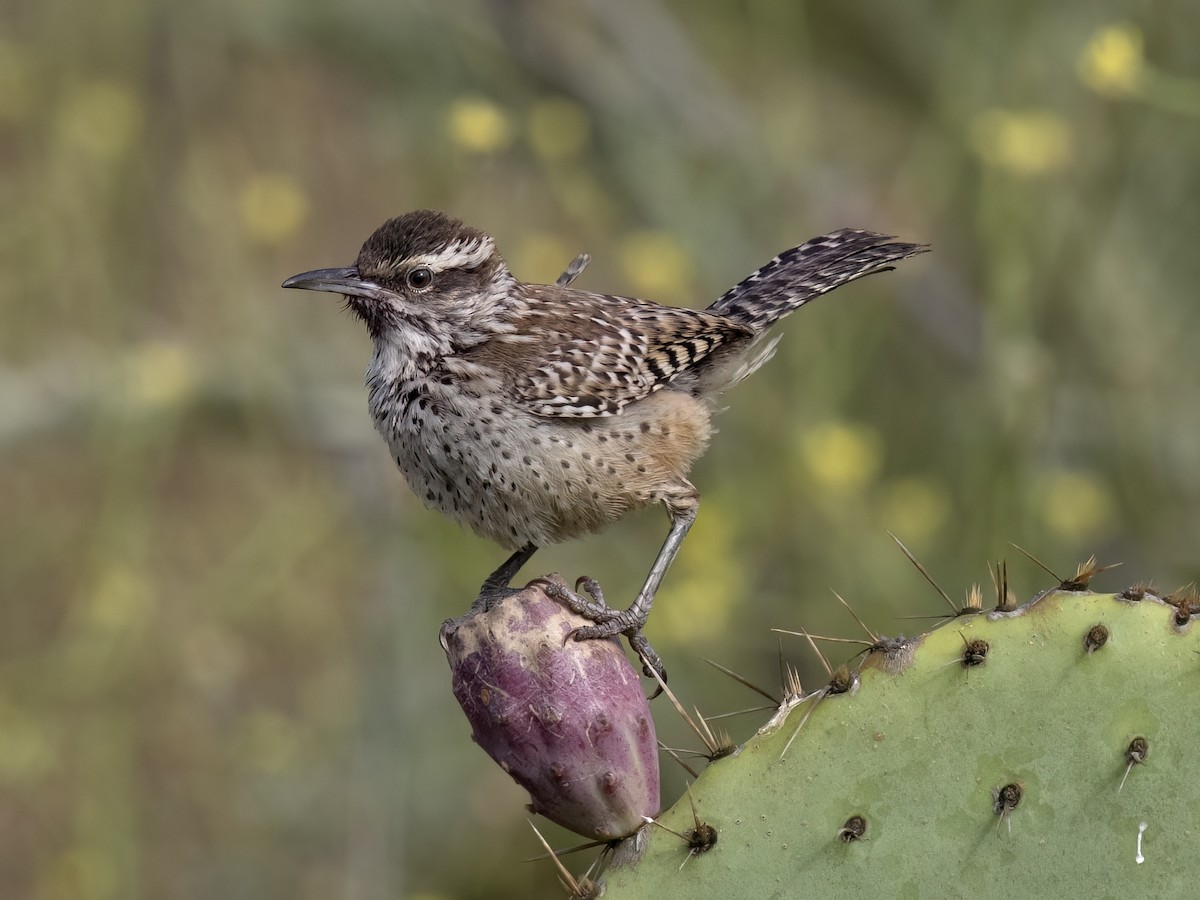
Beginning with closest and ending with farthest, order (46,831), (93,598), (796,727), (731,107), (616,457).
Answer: (796,727)
(616,457)
(93,598)
(731,107)
(46,831)

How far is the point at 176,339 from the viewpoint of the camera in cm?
556

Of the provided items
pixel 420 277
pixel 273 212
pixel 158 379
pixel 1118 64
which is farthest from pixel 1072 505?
pixel 158 379

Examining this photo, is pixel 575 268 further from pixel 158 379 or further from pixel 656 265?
pixel 158 379

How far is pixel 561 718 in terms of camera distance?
1631 mm

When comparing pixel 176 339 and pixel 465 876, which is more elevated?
pixel 176 339

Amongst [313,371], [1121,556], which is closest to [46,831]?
[313,371]

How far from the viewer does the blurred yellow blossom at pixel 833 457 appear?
384 centimetres

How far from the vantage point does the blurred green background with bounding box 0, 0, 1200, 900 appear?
3.99 metres

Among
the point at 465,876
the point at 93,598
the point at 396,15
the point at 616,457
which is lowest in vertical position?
the point at 465,876

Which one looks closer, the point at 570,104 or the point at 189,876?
the point at 570,104

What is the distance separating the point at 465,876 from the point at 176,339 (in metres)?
2.53

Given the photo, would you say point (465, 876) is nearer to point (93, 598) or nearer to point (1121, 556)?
point (93, 598)

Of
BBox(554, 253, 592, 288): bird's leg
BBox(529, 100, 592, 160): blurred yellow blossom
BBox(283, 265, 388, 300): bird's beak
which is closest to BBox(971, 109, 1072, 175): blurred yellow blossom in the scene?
BBox(529, 100, 592, 160): blurred yellow blossom

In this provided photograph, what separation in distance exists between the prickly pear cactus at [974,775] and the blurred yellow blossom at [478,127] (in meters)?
2.13
